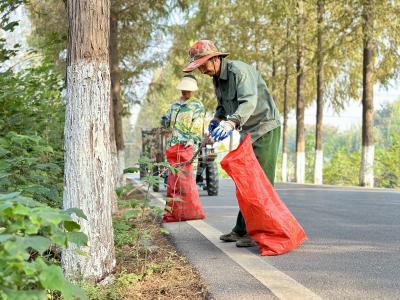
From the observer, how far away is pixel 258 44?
1142 inches

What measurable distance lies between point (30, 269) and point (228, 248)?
11.0 ft

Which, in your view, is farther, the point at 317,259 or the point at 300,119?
the point at 300,119

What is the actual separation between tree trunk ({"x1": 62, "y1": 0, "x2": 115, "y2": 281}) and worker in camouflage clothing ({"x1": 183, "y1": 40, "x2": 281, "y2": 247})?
0.99m

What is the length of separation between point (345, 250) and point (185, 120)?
11.9 ft

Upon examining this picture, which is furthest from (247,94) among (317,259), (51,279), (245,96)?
(51,279)

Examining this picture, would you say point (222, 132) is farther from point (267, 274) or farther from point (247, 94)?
point (267, 274)

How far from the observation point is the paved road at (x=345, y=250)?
3766 millimetres

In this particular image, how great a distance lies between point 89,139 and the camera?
418cm

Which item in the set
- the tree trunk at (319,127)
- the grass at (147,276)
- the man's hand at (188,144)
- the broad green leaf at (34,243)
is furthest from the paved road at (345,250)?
the tree trunk at (319,127)

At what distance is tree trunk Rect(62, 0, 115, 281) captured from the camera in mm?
4156

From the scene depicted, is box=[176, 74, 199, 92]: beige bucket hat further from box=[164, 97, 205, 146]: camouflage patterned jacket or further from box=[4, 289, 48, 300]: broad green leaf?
box=[4, 289, 48, 300]: broad green leaf

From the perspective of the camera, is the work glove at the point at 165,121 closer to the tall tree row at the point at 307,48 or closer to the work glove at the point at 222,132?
the work glove at the point at 222,132

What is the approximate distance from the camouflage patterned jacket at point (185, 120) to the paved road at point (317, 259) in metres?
1.09

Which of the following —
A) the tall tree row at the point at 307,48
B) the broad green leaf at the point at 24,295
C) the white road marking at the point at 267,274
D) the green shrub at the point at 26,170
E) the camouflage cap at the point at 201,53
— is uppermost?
the tall tree row at the point at 307,48
